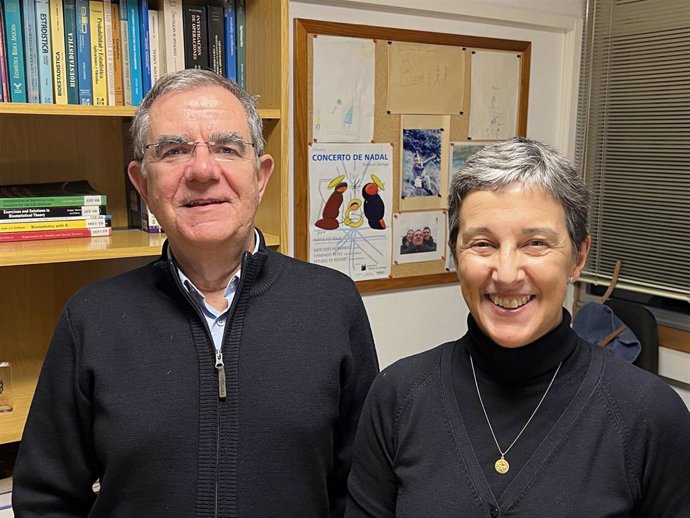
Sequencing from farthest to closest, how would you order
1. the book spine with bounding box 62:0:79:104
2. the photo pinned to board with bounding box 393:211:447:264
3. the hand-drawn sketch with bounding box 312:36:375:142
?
the photo pinned to board with bounding box 393:211:447:264 → the hand-drawn sketch with bounding box 312:36:375:142 → the book spine with bounding box 62:0:79:104

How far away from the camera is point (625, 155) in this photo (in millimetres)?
2855

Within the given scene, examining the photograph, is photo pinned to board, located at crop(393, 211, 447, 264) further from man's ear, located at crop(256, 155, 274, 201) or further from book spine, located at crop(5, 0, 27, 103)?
book spine, located at crop(5, 0, 27, 103)

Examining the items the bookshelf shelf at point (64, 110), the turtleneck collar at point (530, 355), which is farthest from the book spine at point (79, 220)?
the turtleneck collar at point (530, 355)

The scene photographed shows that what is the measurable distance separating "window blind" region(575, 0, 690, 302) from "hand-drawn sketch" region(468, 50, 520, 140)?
1.25ft

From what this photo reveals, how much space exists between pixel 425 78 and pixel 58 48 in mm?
1359

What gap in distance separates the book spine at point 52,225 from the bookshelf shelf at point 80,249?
0.04 metres

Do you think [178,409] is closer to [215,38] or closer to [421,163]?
[215,38]

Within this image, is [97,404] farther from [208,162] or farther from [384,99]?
[384,99]

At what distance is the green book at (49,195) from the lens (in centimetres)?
168

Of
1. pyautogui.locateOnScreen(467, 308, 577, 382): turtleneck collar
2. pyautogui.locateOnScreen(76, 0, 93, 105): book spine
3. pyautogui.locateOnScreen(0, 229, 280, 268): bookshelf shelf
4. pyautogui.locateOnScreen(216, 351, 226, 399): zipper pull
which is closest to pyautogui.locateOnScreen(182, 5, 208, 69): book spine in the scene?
pyautogui.locateOnScreen(76, 0, 93, 105): book spine

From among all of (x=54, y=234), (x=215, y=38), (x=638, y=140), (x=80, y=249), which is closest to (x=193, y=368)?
(x=80, y=249)

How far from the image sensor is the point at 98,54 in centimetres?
166

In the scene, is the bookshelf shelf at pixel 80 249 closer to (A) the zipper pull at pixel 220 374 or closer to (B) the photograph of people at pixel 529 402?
(A) the zipper pull at pixel 220 374

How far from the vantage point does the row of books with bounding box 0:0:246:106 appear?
5.19 ft
